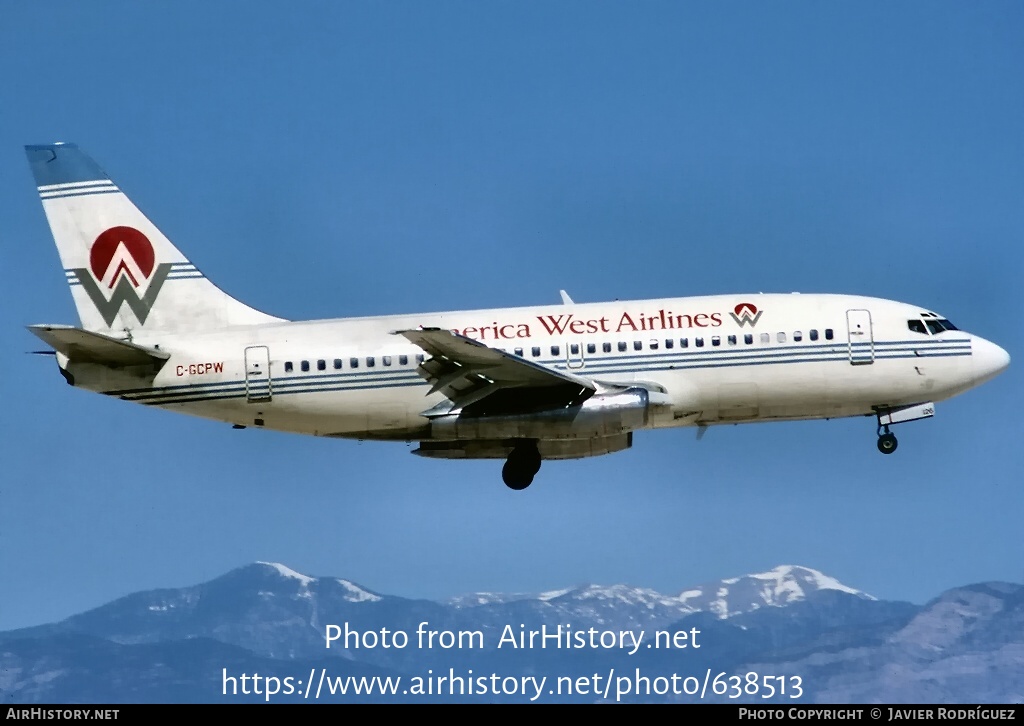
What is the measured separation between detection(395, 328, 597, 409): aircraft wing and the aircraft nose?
1191 centimetres

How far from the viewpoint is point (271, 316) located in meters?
45.8

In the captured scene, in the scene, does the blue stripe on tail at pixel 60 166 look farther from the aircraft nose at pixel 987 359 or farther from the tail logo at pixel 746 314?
the aircraft nose at pixel 987 359

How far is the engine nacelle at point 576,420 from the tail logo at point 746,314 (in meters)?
3.22

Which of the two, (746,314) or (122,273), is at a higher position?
(122,273)

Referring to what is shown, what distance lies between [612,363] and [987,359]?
38.0 feet

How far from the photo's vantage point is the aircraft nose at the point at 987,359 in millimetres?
44594

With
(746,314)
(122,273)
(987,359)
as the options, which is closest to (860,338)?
(746,314)

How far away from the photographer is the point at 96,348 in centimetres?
4256

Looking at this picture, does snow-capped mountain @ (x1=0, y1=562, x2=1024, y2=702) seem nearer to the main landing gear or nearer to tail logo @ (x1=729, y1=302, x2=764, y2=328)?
the main landing gear

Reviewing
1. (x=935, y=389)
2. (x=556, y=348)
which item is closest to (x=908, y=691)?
(x=935, y=389)

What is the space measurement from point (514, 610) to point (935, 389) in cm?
3390

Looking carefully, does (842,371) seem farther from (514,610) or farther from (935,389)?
(514,610)

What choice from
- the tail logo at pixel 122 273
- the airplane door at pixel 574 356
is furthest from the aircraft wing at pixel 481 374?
the tail logo at pixel 122 273

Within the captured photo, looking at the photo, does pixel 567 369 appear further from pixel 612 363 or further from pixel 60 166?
pixel 60 166
